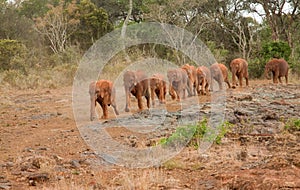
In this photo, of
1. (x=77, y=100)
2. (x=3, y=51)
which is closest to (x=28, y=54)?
(x=3, y=51)

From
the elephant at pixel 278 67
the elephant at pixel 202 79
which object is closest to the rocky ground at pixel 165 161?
the elephant at pixel 202 79

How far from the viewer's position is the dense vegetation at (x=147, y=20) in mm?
27672

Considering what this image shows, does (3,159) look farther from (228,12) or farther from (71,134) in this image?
(228,12)

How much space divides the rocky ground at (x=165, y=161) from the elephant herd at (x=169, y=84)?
0.74 metres

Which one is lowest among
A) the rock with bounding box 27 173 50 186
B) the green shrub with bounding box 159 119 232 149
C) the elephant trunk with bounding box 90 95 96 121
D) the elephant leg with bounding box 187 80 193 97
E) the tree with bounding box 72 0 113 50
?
the rock with bounding box 27 173 50 186

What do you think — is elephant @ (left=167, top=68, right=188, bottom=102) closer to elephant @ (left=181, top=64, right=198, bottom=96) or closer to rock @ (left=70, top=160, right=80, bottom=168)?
elephant @ (left=181, top=64, right=198, bottom=96)

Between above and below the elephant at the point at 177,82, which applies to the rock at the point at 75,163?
below

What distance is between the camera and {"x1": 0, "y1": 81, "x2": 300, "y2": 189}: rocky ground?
6.32m

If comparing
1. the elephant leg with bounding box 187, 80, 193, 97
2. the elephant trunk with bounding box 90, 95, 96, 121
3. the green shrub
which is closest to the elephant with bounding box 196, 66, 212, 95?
the elephant leg with bounding box 187, 80, 193, 97

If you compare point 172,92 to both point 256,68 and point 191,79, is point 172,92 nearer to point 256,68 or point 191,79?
point 191,79

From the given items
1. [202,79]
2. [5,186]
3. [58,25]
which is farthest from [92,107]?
[58,25]

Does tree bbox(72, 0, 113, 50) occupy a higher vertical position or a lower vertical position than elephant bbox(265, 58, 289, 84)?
higher

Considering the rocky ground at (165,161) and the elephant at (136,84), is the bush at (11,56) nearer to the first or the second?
the rocky ground at (165,161)

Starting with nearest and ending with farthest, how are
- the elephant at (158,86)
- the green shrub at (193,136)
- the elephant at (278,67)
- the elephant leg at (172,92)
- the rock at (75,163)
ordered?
the rock at (75,163)
the green shrub at (193,136)
the elephant at (158,86)
the elephant leg at (172,92)
the elephant at (278,67)
